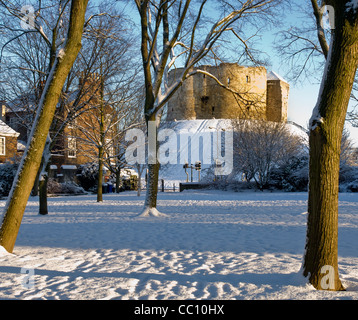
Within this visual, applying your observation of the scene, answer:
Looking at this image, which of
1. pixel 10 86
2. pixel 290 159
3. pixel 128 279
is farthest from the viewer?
pixel 290 159

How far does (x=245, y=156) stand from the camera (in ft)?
88.6

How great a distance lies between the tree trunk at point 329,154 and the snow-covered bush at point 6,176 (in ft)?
74.5

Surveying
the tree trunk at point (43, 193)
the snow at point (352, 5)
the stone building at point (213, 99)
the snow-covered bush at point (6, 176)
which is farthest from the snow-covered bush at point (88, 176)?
the stone building at point (213, 99)

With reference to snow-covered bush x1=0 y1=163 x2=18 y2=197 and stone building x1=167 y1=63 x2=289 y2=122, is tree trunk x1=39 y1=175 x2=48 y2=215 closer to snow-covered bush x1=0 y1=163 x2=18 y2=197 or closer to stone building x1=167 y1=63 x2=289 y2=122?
snow-covered bush x1=0 y1=163 x2=18 y2=197

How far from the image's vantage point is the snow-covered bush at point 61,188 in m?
25.9

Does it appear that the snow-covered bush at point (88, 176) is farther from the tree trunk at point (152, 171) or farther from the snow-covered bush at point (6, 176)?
the tree trunk at point (152, 171)

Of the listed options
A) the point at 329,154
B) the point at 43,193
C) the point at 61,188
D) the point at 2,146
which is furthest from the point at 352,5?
the point at 2,146

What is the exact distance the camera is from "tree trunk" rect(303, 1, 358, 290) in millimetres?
4000

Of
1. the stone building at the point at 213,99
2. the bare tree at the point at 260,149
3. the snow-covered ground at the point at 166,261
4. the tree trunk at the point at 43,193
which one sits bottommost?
the snow-covered ground at the point at 166,261

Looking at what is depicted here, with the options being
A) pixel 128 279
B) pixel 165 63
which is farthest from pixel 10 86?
pixel 128 279

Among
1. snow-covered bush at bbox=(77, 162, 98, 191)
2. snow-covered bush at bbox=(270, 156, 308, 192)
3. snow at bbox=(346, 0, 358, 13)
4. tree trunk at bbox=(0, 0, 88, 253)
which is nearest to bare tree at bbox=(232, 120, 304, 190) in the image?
snow-covered bush at bbox=(270, 156, 308, 192)

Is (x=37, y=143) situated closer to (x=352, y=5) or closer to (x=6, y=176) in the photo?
(x=352, y=5)

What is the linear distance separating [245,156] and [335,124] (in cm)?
2318
